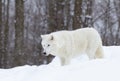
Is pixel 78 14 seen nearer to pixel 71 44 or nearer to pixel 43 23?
pixel 43 23

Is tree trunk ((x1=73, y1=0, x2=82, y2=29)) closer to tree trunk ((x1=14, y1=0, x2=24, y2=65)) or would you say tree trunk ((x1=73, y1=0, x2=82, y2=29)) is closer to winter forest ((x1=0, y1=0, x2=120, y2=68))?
winter forest ((x1=0, y1=0, x2=120, y2=68))

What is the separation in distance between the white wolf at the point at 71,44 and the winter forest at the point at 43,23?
325 inches

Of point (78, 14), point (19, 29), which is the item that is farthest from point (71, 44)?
point (19, 29)

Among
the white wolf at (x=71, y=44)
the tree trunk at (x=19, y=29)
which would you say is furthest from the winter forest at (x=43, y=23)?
the white wolf at (x=71, y=44)

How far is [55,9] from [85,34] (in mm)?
12145

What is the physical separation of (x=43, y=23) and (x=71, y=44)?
14635 millimetres

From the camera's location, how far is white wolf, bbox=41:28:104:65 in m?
8.66

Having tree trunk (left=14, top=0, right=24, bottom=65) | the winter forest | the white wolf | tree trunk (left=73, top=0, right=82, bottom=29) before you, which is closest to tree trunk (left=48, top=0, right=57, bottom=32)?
the winter forest

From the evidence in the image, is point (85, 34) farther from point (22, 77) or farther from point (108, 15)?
point (108, 15)

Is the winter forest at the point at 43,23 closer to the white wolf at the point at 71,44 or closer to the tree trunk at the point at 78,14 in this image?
the tree trunk at the point at 78,14

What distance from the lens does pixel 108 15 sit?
25.0 metres

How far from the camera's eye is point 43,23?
23.6 meters

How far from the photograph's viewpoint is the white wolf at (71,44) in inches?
341

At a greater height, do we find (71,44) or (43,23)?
(71,44)
